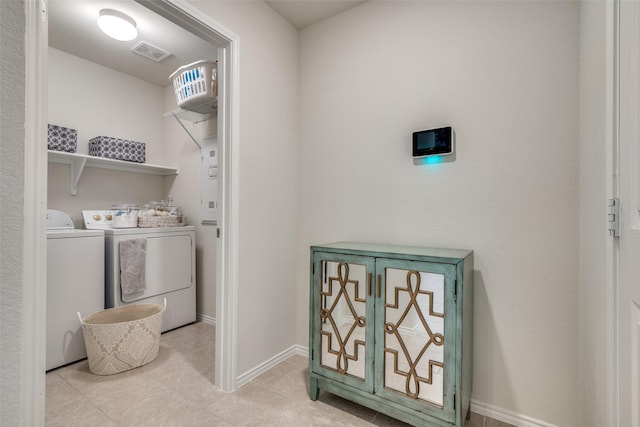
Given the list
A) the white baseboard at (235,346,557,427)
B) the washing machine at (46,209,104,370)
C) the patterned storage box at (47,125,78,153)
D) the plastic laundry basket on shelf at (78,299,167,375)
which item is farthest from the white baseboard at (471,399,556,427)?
the patterned storage box at (47,125,78,153)

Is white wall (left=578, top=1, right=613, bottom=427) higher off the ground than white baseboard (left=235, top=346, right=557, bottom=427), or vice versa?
white wall (left=578, top=1, right=613, bottom=427)

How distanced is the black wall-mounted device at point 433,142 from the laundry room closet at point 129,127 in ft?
6.29

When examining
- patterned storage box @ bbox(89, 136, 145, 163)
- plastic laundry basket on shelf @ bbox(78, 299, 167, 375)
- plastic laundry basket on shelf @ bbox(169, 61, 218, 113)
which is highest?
plastic laundry basket on shelf @ bbox(169, 61, 218, 113)

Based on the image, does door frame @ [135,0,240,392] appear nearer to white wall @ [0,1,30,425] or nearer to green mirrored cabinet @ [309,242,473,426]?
green mirrored cabinet @ [309,242,473,426]

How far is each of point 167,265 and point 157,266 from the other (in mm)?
92

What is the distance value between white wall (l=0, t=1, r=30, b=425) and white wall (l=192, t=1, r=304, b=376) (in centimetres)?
149

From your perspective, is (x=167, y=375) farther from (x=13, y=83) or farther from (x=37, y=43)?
(x=13, y=83)

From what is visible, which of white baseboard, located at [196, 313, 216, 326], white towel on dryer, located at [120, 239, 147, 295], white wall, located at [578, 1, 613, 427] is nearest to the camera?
white wall, located at [578, 1, 613, 427]

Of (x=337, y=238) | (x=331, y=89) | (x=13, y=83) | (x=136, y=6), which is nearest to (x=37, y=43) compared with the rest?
(x=13, y=83)

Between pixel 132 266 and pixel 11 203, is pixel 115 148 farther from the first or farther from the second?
pixel 11 203

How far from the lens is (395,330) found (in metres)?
1.47

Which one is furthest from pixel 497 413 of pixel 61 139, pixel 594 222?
pixel 61 139

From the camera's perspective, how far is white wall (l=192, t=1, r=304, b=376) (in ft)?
6.20

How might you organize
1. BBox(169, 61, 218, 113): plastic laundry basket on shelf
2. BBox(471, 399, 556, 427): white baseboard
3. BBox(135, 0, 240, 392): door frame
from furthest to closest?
BBox(169, 61, 218, 113): plastic laundry basket on shelf
BBox(135, 0, 240, 392): door frame
BBox(471, 399, 556, 427): white baseboard
